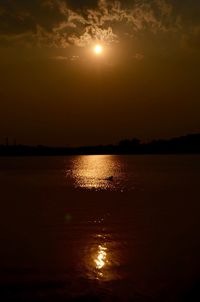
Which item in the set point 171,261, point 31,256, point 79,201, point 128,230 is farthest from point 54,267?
point 79,201

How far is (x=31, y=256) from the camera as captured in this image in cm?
2233

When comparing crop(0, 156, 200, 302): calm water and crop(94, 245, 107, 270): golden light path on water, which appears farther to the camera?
crop(94, 245, 107, 270): golden light path on water

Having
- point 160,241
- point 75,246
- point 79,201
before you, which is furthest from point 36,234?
point 79,201

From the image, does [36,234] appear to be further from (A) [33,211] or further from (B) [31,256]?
(A) [33,211]

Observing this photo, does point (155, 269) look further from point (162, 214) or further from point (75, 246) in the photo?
point (162, 214)

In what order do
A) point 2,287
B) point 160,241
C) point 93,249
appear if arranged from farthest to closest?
point 160,241 < point 93,249 < point 2,287

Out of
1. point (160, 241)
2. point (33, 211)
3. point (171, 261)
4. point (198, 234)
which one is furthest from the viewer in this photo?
point (33, 211)

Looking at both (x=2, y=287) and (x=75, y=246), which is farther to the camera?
(x=75, y=246)

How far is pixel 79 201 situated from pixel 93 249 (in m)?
28.5

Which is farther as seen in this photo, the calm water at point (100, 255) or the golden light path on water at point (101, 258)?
the golden light path on water at point (101, 258)

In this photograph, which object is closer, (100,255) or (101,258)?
(101,258)

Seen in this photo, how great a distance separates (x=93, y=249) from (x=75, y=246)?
128 cm

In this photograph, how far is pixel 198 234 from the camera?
92.7 feet

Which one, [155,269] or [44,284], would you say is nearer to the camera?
[44,284]
